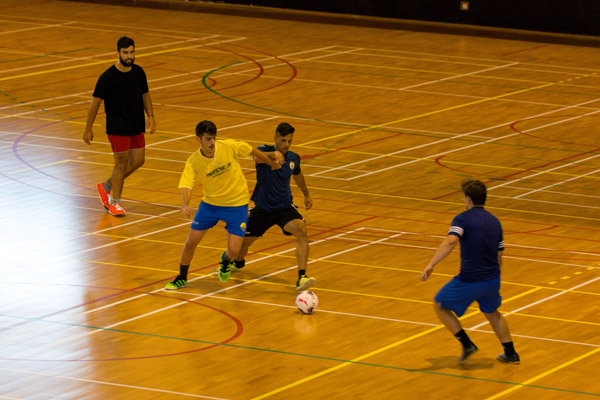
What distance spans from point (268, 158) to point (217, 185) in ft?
2.03

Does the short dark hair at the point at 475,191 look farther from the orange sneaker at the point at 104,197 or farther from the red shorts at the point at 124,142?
the orange sneaker at the point at 104,197

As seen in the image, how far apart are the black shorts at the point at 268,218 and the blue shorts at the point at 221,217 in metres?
0.27

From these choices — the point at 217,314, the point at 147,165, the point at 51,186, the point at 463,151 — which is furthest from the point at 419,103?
the point at 217,314

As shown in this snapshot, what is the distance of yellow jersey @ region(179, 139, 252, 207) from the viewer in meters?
13.0

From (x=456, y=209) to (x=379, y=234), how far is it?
1.74 metres

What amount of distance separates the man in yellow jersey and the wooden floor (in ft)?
1.59

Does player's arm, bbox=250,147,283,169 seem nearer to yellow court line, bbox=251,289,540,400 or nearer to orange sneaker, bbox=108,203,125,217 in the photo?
yellow court line, bbox=251,289,540,400

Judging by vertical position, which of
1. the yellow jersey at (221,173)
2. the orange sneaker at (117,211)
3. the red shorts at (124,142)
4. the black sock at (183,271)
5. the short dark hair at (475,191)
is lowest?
the orange sneaker at (117,211)

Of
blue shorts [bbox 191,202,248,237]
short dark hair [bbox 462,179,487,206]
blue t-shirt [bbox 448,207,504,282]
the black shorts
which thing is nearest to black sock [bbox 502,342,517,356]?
blue t-shirt [bbox 448,207,504,282]

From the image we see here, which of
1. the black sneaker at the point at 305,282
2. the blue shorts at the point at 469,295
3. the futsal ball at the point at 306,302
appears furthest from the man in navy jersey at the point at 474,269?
the black sneaker at the point at 305,282

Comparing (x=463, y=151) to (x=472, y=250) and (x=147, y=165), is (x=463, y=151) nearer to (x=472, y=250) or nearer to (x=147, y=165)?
(x=147, y=165)

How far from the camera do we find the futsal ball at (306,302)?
40.4 ft

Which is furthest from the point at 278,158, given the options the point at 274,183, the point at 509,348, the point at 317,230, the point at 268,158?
the point at 509,348

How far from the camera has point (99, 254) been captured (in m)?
14.4
